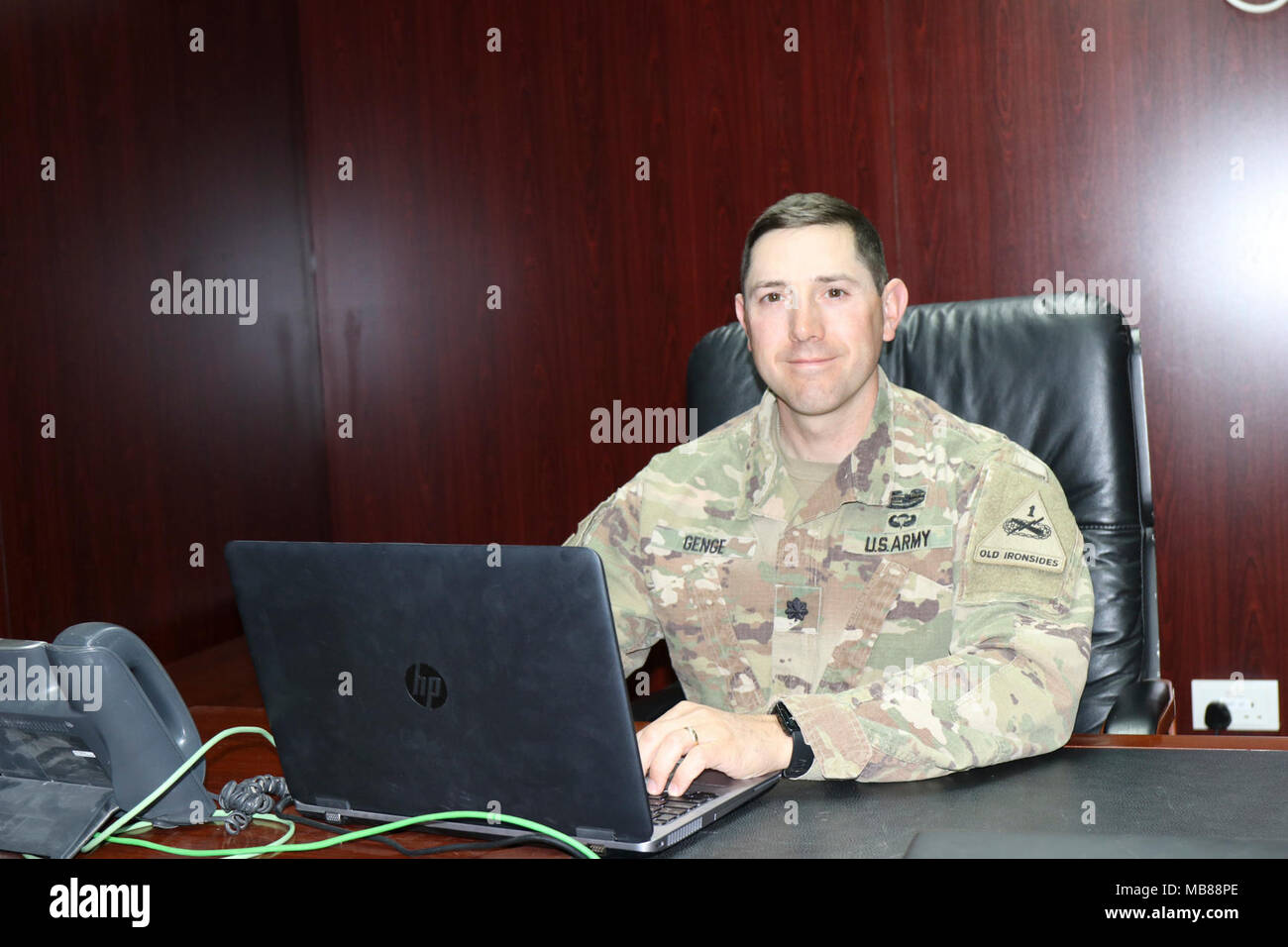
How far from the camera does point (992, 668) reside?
3.80 feet

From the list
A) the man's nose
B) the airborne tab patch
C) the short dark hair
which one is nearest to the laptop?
the airborne tab patch

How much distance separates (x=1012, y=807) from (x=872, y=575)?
53cm

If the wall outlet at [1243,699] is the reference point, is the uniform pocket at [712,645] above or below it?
above

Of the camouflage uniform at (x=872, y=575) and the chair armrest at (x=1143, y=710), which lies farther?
the chair armrest at (x=1143, y=710)

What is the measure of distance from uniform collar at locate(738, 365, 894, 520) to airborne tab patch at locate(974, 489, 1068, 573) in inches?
8.0

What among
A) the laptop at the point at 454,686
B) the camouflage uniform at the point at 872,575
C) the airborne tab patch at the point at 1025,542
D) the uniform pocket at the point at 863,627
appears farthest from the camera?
the uniform pocket at the point at 863,627

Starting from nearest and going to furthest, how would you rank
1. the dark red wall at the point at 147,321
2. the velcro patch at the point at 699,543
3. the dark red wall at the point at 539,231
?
the velcro patch at the point at 699,543 → the dark red wall at the point at 147,321 → the dark red wall at the point at 539,231

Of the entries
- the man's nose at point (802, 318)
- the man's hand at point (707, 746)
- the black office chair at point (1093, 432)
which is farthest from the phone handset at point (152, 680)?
the man's nose at point (802, 318)

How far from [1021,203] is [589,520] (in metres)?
1.54

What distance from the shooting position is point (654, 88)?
9.67 feet

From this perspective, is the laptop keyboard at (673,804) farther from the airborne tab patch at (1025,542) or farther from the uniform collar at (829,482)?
the uniform collar at (829,482)

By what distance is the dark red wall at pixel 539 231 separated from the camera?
2441mm

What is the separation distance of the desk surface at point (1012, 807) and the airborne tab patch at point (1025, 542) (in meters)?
0.21
